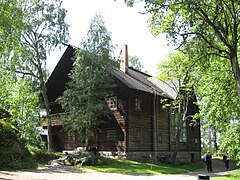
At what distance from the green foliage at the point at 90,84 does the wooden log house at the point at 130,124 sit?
5.71 feet

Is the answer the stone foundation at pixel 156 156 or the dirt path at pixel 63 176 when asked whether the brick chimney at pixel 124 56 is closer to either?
the stone foundation at pixel 156 156

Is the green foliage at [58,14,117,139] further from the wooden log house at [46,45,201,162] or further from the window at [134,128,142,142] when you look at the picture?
the window at [134,128,142,142]

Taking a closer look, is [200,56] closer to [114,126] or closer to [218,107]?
[218,107]

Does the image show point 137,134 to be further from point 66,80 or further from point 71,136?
point 66,80

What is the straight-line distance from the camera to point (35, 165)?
19844 mm

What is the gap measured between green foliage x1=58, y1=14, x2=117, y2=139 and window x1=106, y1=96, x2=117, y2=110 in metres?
1.52

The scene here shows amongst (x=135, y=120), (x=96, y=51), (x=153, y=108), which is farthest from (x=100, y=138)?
(x=96, y=51)

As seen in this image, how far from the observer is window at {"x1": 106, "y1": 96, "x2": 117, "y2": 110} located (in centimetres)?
2886

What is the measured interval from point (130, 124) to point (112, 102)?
9.39ft

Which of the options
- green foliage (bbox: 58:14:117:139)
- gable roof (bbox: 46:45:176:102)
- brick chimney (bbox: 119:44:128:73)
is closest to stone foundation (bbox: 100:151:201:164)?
green foliage (bbox: 58:14:117:139)

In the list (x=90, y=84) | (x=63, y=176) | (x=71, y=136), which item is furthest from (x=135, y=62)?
(x=63, y=176)

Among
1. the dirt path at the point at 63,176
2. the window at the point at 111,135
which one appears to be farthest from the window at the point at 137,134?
the dirt path at the point at 63,176

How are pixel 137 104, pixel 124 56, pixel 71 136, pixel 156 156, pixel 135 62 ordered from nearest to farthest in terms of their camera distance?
pixel 137 104
pixel 156 156
pixel 71 136
pixel 124 56
pixel 135 62

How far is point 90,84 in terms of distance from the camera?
26.3m
